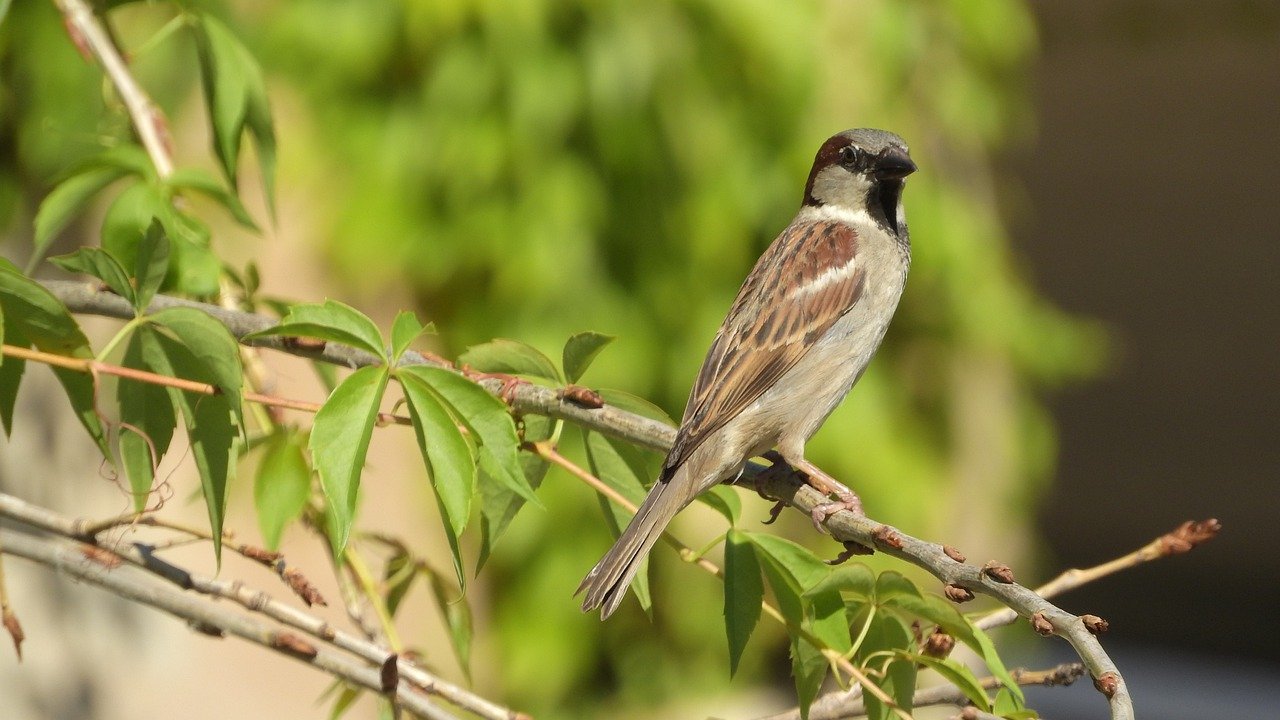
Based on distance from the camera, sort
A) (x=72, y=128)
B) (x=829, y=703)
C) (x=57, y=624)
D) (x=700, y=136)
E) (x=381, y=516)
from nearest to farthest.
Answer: (x=829, y=703) → (x=72, y=128) → (x=57, y=624) → (x=700, y=136) → (x=381, y=516)

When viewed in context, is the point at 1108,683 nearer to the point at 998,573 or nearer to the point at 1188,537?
the point at 998,573

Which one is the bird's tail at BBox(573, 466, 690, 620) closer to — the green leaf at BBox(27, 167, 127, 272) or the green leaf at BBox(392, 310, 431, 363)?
the green leaf at BBox(392, 310, 431, 363)

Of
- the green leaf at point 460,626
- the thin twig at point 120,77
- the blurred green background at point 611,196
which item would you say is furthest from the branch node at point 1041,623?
the blurred green background at point 611,196

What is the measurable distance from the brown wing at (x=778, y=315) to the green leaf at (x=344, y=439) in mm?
1261

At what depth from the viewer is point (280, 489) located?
211cm

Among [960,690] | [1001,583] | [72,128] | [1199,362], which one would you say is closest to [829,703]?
[960,690]

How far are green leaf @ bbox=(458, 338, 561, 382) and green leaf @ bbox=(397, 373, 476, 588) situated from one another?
0.86ft

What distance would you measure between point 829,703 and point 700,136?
296 centimetres

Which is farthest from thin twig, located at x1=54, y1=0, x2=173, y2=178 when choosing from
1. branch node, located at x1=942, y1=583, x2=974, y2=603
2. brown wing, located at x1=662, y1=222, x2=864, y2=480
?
branch node, located at x1=942, y1=583, x2=974, y2=603

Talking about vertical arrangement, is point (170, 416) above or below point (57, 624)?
above

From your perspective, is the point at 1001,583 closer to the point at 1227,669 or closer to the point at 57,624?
the point at 57,624

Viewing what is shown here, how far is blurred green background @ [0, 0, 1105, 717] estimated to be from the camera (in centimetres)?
443

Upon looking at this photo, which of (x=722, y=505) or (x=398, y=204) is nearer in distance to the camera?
(x=722, y=505)

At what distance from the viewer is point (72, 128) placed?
153 inches
